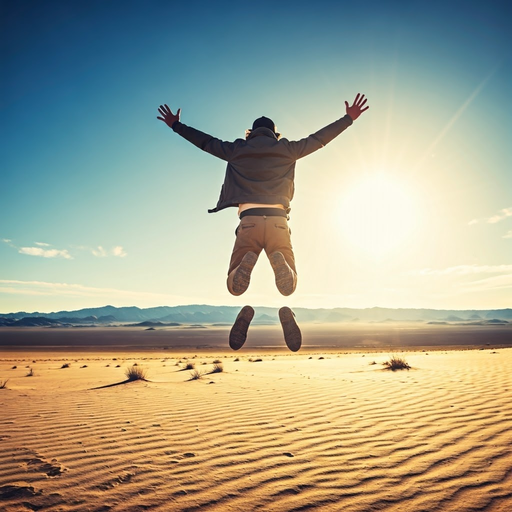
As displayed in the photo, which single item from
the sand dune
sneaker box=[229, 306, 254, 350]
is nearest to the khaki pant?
sneaker box=[229, 306, 254, 350]

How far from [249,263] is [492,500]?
2.98m

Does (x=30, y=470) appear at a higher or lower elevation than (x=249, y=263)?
lower

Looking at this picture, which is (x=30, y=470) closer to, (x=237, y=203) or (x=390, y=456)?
(x=237, y=203)

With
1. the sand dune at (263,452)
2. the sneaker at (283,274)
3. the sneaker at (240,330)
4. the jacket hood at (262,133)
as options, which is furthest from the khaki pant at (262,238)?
the sand dune at (263,452)

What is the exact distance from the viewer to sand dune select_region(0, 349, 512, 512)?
11.4 ft

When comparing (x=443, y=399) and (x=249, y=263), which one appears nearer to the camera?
(x=249, y=263)

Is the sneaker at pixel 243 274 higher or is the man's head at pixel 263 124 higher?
the man's head at pixel 263 124

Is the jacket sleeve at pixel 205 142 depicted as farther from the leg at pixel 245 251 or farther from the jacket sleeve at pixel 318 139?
the leg at pixel 245 251

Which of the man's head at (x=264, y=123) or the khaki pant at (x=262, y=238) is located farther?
the man's head at (x=264, y=123)

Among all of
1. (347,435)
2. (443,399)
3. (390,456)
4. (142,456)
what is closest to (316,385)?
(443,399)

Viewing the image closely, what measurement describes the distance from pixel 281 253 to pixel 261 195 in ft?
2.00

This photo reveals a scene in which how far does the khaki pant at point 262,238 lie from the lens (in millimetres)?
3736

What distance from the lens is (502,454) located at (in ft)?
14.3

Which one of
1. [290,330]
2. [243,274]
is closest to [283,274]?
[243,274]
